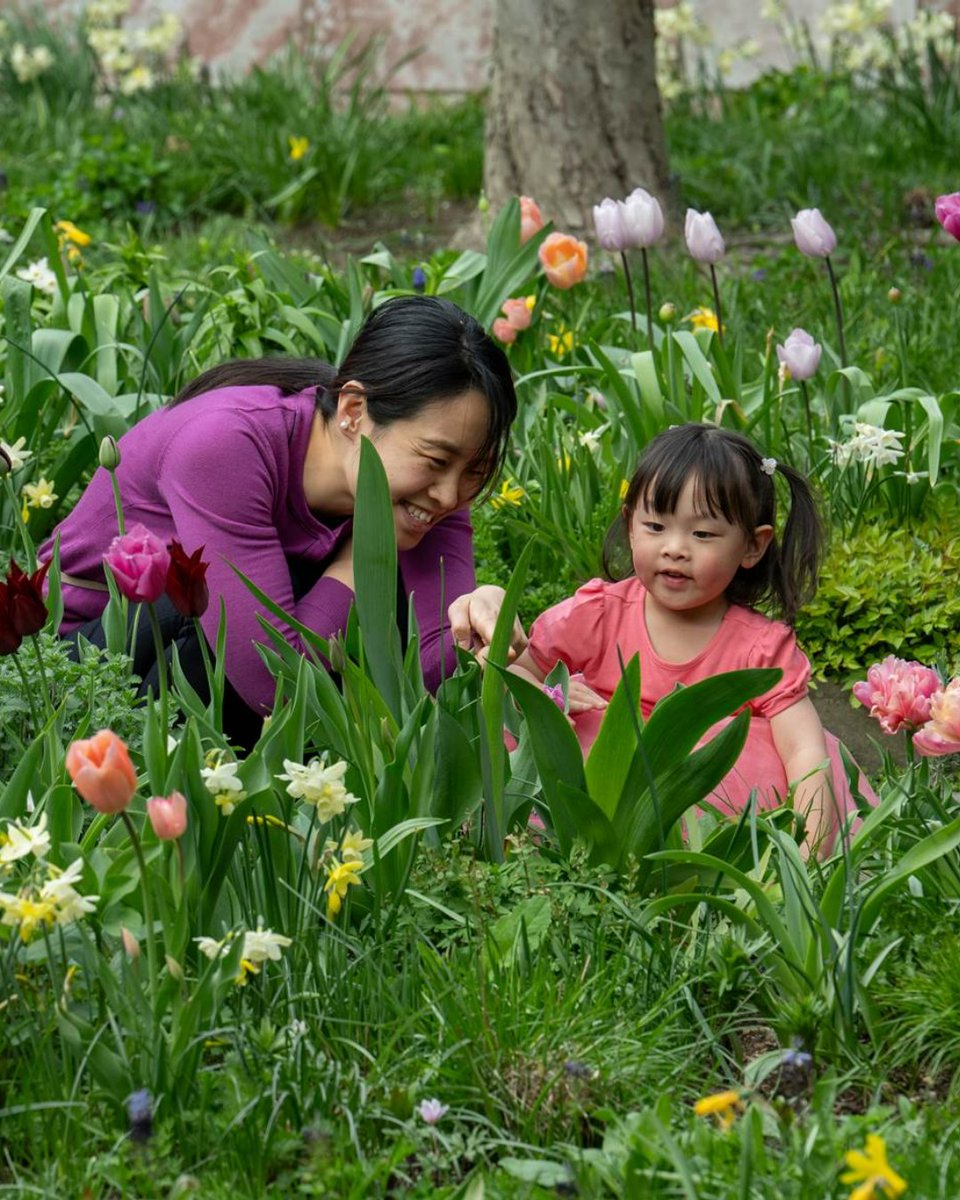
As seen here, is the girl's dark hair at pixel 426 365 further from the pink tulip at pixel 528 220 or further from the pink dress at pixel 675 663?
the pink tulip at pixel 528 220

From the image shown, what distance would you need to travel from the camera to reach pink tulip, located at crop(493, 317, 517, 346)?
12.9ft

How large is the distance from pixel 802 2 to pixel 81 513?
6191mm

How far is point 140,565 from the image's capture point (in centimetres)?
183

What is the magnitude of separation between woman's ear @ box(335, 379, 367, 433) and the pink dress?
0.49 m

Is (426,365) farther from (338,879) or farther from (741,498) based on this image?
(338,879)

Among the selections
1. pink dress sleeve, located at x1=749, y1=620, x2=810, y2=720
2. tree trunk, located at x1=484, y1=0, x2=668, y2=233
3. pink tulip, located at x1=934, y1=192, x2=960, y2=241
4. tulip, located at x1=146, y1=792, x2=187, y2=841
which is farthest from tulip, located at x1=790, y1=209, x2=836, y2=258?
tulip, located at x1=146, y1=792, x2=187, y2=841

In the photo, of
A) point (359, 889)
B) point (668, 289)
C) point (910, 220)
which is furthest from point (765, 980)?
point (910, 220)

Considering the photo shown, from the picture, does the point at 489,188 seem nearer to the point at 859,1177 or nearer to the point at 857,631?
the point at 857,631

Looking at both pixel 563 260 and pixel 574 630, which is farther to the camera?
pixel 563 260

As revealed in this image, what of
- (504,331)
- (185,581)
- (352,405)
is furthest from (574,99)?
(185,581)

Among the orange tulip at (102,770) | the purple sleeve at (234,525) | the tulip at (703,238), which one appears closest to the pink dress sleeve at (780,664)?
the purple sleeve at (234,525)

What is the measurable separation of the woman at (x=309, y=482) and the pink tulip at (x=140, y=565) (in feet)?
2.51

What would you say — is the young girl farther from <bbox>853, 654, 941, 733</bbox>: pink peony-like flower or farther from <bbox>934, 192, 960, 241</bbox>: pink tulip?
<bbox>934, 192, 960, 241</bbox>: pink tulip

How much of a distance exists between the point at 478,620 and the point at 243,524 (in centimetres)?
53
